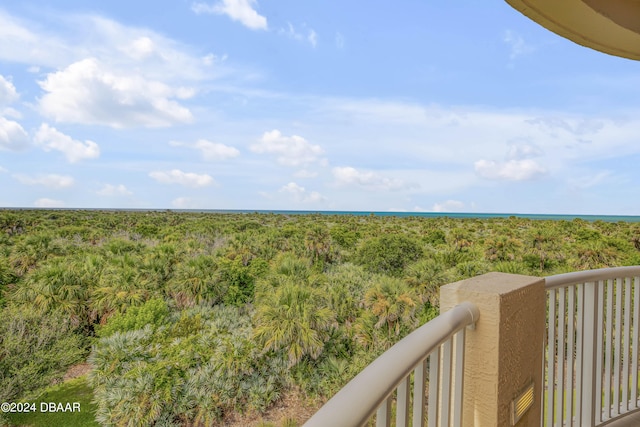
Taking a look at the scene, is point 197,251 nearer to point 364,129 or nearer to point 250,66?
point 250,66

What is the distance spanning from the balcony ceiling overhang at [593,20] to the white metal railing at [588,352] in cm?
156

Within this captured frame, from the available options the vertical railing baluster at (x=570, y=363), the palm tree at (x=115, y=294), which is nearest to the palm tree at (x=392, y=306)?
the vertical railing baluster at (x=570, y=363)

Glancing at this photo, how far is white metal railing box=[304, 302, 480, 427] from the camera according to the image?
628 millimetres

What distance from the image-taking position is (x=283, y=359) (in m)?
10.9

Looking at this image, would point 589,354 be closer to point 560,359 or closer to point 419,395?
point 560,359

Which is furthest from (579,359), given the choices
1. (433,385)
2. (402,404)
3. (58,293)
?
(58,293)

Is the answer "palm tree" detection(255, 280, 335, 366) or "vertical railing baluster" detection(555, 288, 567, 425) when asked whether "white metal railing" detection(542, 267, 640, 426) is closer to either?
"vertical railing baluster" detection(555, 288, 567, 425)

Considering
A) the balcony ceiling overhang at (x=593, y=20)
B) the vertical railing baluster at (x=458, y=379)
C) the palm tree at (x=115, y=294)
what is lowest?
the palm tree at (x=115, y=294)

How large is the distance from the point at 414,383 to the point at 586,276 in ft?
5.86

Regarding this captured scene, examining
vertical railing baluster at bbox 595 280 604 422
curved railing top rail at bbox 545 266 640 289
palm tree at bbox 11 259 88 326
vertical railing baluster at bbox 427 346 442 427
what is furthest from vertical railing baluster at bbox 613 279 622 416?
palm tree at bbox 11 259 88 326

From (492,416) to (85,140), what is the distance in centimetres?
4627

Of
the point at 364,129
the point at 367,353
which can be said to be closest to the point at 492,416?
the point at 367,353

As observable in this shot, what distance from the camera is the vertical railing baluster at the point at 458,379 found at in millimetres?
1252

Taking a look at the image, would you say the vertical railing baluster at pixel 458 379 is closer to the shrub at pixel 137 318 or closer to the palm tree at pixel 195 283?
the shrub at pixel 137 318
